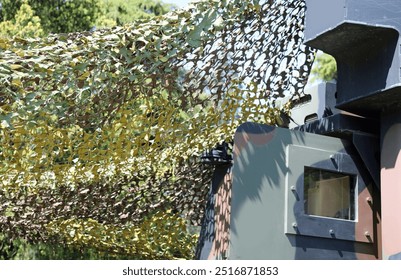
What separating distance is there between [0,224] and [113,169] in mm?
2108

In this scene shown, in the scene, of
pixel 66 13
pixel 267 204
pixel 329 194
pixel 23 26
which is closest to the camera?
pixel 267 204

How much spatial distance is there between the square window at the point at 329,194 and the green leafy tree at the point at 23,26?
799cm

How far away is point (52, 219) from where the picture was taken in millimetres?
8492

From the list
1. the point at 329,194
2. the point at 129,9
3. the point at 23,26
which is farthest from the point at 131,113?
the point at 129,9

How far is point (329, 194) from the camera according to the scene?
656 centimetres

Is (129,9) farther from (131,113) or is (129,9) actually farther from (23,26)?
(131,113)

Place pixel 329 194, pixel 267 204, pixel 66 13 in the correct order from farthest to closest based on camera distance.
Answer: pixel 66 13, pixel 329 194, pixel 267 204

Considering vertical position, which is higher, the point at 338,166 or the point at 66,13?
the point at 66,13

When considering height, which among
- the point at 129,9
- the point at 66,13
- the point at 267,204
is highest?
the point at 129,9

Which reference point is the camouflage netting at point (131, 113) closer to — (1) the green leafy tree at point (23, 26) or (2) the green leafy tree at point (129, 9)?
(1) the green leafy tree at point (23, 26)

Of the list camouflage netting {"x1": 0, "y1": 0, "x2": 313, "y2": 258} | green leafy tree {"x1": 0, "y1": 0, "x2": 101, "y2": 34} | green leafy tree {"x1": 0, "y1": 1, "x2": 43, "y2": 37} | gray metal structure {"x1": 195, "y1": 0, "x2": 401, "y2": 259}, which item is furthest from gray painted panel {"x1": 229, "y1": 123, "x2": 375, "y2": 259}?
green leafy tree {"x1": 0, "y1": 0, "x2": 101, "y2": 34}

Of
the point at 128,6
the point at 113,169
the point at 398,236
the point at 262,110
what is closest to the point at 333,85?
the point at 262,110

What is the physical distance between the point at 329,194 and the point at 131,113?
217 cm
